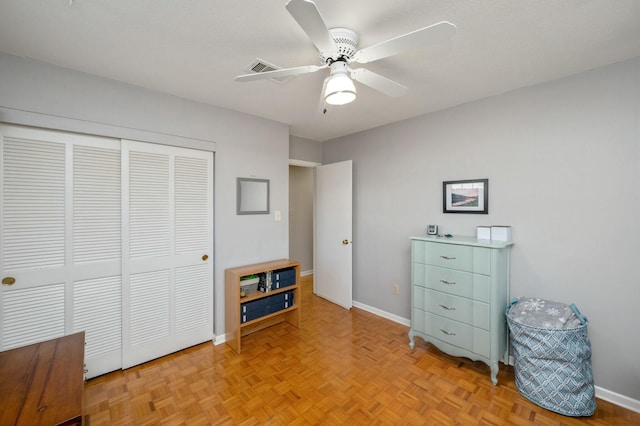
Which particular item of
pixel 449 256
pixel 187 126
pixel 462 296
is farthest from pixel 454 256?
pixel 187 126

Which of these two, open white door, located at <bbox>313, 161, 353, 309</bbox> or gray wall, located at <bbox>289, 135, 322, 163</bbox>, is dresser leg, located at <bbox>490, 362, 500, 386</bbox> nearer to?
open white door, located at <bbox>313, 161, 353, 309</bbox>

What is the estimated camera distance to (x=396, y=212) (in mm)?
3223

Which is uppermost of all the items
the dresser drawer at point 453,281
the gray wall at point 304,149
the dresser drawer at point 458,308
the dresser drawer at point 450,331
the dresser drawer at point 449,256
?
the gray wall at point 304,149

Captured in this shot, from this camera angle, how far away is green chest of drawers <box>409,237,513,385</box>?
6.90 ft

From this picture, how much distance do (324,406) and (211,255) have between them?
5.73 ft

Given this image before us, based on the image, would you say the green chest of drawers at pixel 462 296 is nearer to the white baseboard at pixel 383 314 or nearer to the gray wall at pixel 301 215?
the white baseboard at pixel 383 314

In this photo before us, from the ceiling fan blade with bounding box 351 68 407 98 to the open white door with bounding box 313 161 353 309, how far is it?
1.81 metres

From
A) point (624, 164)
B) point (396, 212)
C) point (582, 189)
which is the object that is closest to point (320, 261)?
point (396, 212)

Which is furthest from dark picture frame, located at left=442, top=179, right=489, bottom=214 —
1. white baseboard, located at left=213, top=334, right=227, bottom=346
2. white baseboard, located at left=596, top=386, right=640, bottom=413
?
white baseboard, located at left=213, top=334, right=227, bottom=346

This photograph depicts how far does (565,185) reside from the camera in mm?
2072

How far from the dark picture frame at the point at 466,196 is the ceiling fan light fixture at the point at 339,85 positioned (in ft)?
5.64

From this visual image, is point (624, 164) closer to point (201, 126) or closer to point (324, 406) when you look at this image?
point (324, 406)

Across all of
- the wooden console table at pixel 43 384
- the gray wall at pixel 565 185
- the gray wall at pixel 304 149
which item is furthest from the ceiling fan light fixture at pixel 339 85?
the gray wall at pixel 304 149

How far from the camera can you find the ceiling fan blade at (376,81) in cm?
157
